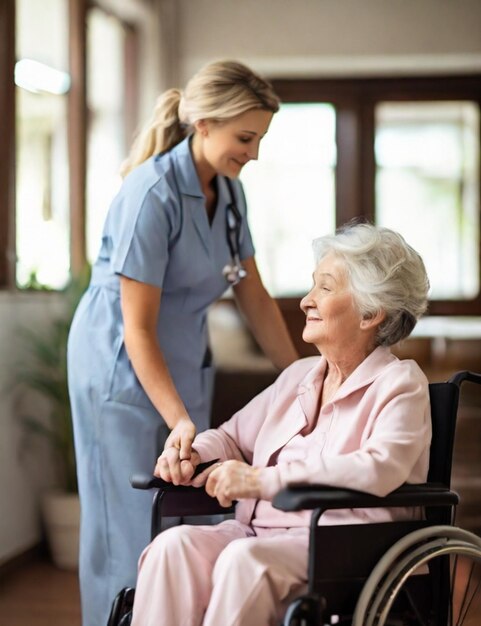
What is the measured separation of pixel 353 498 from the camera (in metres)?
1.80

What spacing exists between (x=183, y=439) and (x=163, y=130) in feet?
2.80

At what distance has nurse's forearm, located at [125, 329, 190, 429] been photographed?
2332mm

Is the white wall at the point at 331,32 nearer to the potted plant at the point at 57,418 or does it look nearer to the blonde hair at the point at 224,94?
the potted plant at the point at 57,418

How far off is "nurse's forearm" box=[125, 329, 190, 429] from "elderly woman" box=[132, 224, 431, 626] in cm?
13

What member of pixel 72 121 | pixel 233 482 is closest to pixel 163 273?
pixel 233 482

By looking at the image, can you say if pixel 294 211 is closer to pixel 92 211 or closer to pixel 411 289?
pixel 92 211

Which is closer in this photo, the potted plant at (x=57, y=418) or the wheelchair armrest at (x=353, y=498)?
the wheelchair armrest at (x=353, y=498)

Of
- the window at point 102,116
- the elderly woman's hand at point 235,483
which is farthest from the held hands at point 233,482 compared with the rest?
the window at point 102,116

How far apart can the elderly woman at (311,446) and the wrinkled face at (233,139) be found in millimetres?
372

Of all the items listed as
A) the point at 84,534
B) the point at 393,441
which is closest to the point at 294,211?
the point at 84,534

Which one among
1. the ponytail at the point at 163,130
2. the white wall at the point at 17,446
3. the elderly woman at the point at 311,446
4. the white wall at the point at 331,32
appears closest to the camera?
the elderly woman at the point at 311,446

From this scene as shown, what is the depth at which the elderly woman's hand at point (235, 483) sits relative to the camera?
1.88m

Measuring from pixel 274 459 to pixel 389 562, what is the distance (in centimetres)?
44

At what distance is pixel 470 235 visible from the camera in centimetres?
648
